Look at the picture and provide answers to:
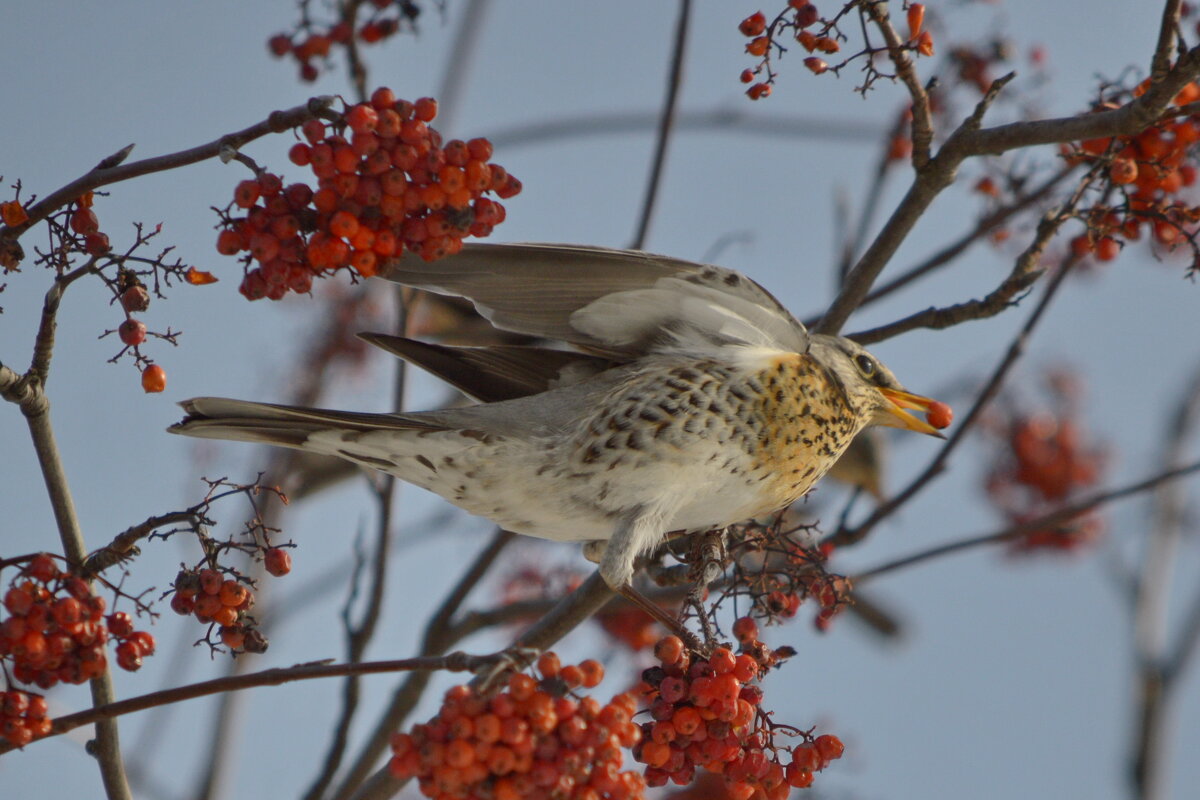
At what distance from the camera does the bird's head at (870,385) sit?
4102mm

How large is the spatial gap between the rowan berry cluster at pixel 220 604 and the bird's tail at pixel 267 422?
24.7 inches

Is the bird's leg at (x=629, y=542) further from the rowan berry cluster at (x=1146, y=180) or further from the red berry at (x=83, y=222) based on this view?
the red berry at (x=83, y=222)

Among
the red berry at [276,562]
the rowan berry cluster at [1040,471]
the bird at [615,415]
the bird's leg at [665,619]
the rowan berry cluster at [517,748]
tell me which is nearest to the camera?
the rowan berry cluster at [517,748]

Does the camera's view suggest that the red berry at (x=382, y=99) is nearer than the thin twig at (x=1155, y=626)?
Yes

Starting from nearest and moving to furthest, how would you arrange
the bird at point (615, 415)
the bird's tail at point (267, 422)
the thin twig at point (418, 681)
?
the bird's tail at point (267, 422), the bird at point (615, 415), the thin twig at point (418, 681)

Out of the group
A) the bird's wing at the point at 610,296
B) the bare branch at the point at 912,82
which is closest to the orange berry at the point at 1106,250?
the bare branch at the point at 912,82

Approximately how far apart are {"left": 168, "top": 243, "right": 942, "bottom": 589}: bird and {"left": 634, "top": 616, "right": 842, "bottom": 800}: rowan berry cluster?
74 centimetres

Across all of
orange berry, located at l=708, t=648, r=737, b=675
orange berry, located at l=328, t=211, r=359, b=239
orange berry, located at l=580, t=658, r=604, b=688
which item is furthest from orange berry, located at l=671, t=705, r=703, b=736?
orange berry, located at l=328, t=211, r=359, b=239

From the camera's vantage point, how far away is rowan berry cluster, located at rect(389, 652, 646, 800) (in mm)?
2088

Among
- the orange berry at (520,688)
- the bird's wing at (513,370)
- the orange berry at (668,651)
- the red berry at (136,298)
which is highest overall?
the bird's wing at (513,370)

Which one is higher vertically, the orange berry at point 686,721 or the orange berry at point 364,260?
the orange berry at point 364,260

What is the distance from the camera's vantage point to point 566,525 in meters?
3.70

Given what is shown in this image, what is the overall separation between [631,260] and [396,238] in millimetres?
1198

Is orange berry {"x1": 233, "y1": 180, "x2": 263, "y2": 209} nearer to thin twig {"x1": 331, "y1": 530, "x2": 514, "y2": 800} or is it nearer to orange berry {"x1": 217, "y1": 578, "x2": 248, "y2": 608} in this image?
orange berry {"x1": 217, "y1": 578, "x2": 248, "y2": 608}
